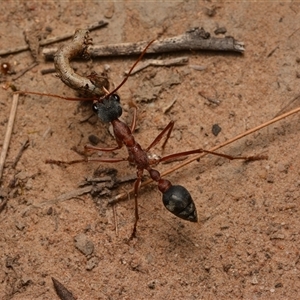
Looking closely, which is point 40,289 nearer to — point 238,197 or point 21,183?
point 21,183

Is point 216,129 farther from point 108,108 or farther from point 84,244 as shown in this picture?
point 84,244

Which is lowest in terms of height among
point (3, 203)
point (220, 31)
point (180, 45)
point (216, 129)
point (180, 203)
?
point (180, 203)

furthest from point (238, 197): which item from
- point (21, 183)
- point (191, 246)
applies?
point (21, 183)

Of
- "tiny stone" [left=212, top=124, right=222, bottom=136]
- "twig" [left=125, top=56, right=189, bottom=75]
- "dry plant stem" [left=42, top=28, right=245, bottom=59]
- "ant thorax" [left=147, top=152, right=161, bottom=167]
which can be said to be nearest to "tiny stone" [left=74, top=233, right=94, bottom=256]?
"ant thorax" [left=147, top=152, right=161, bottom=167]

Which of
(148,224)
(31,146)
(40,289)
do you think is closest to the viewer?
(40,289)

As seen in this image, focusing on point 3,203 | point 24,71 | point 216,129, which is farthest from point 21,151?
point 216,129

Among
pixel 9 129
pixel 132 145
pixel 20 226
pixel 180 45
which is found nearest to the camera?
pixel 20 226

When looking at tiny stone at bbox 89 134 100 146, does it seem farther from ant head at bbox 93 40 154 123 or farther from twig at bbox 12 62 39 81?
twig at bbox 12 62 39 81
